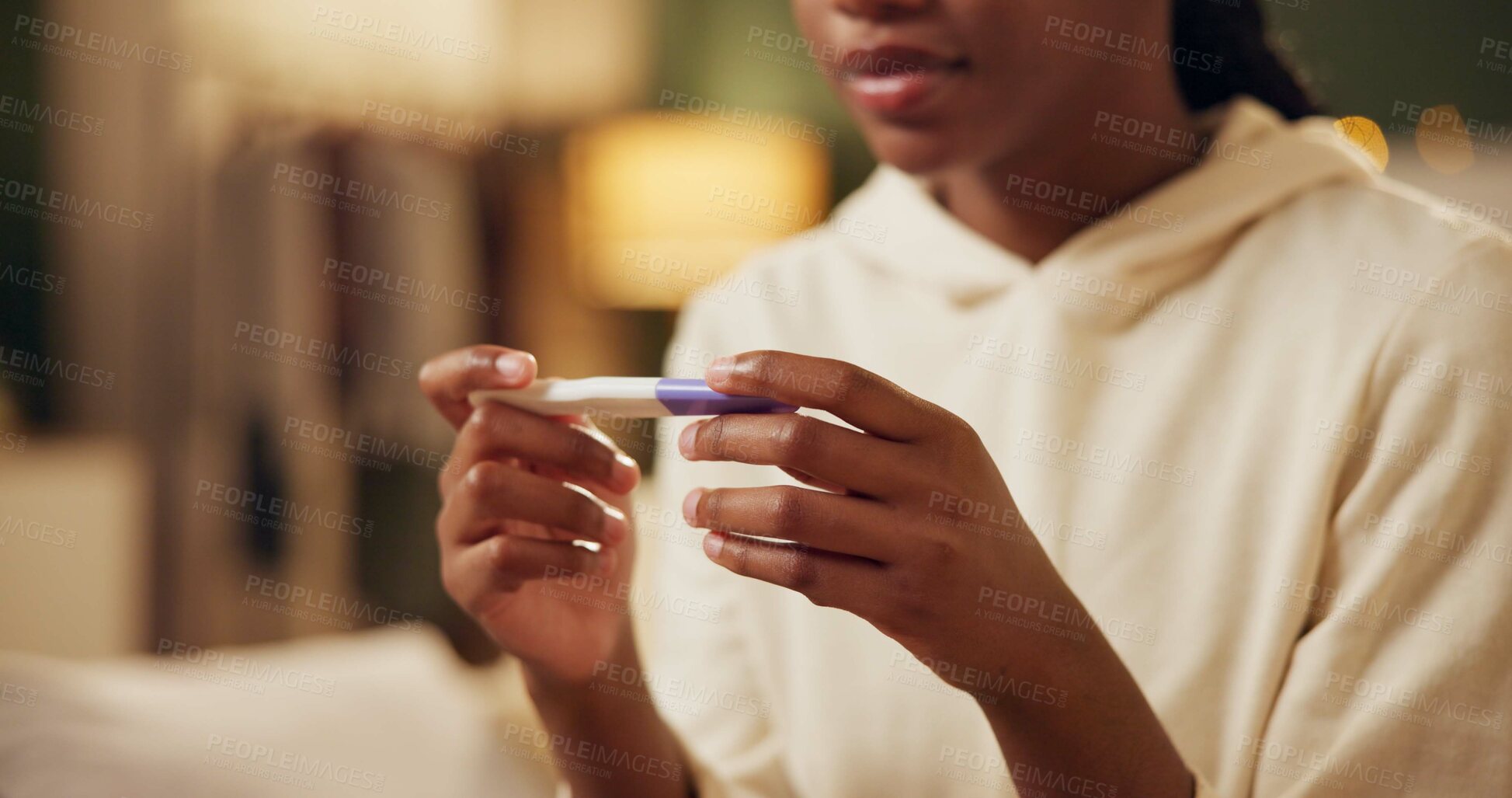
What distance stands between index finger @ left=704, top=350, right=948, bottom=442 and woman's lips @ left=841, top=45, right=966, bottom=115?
25 cm

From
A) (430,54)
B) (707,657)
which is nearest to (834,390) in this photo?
(707,657)

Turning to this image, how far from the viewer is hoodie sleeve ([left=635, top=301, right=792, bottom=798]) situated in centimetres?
76

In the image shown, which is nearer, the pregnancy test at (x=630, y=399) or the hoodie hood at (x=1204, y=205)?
the pregnancy test at (x=630, y=399)

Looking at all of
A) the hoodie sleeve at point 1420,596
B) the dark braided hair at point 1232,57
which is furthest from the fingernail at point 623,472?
the dark braided hair at point 1232,57

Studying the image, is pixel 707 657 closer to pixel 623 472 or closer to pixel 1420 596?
pixel 623 472

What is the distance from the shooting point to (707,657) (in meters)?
0.81

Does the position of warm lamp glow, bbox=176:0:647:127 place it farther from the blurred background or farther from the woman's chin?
the woman's chin

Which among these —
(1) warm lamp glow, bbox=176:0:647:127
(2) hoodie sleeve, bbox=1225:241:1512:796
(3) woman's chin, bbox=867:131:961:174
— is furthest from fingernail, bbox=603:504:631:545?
(1) warm lamp glow, bbox=176:0:647:127

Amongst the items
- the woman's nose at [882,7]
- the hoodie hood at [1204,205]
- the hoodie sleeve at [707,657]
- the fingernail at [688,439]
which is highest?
the woman's nose at [882,7]

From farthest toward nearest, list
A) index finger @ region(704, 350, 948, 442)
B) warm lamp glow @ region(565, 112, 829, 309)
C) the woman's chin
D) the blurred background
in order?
warm lamp glow @ region(565, 112, 829, 309) < the blurred background < the woman's chin < index finger @ region(704, 350, 948, 442)

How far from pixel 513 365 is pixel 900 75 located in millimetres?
283

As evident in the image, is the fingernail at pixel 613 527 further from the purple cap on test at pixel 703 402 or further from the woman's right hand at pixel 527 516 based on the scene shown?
the purple cap on test at pixel 703 402

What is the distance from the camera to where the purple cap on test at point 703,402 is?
442 millimetres

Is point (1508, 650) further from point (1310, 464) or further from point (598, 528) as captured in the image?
point (598, 528)
